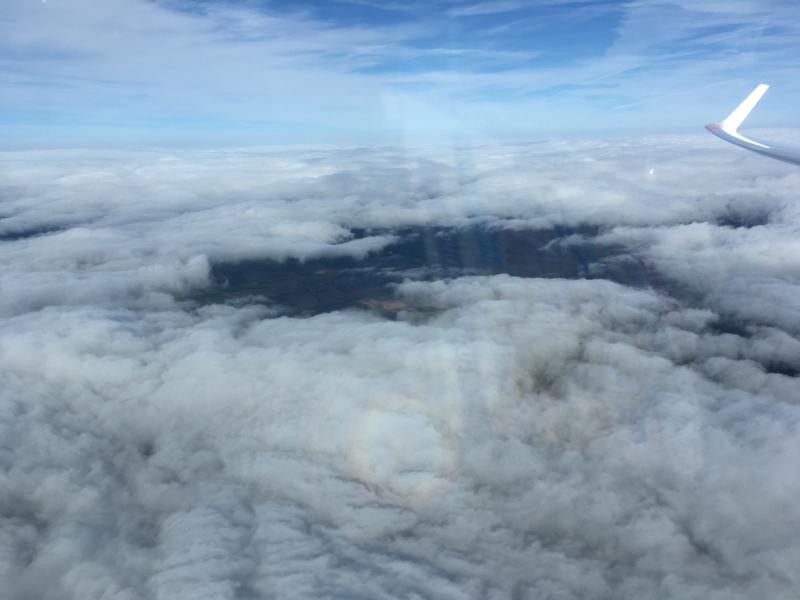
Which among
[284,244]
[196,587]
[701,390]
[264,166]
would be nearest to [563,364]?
[701,390]

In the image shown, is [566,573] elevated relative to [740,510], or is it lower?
lower

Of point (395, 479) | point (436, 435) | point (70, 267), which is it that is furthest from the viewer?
point (70, 267)

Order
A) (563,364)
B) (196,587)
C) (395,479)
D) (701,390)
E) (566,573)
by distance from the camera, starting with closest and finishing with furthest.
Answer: (196,587) < (566,573) < (395,479) < (701,390) < (563,364)

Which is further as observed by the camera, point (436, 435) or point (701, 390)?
point (701, 390)

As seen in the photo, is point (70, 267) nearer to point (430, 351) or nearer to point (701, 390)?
point (430, 351)
